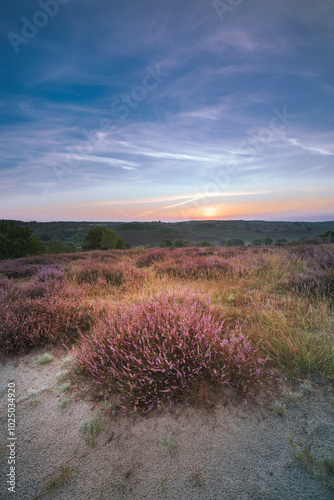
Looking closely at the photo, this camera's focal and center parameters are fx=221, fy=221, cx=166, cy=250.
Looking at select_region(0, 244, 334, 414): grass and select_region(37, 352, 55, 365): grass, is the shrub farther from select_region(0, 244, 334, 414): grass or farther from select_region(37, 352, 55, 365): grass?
select_region(37, 352, 55, 365): grass

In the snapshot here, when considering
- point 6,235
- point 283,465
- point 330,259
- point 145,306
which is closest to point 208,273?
point 330,259

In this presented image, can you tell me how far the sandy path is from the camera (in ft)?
4.94

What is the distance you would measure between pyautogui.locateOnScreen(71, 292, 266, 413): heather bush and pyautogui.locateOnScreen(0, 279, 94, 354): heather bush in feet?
3.22

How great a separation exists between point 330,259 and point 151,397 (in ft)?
22.4

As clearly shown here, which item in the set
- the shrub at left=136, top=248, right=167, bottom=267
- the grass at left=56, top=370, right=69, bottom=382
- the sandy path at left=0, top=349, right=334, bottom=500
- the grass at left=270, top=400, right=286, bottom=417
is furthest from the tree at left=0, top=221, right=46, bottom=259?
the grass at left=270, top=400, right=286, bottom=417

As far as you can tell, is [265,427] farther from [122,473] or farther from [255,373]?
[122,473]

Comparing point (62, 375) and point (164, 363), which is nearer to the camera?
point (164, 363)

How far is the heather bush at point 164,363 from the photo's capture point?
2137 mm

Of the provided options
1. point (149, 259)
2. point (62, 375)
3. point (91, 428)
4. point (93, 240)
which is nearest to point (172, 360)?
point (91, 428)

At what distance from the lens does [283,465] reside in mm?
1602

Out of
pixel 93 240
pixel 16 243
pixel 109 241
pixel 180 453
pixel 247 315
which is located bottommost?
pixel 180 453

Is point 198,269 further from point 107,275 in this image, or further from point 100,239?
point 100,239

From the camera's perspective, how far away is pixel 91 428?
77.4 inches

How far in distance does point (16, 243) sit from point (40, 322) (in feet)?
48.2
